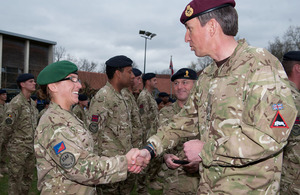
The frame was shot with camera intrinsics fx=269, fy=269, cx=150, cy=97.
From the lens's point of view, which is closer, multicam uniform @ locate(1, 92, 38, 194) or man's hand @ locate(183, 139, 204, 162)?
man's hand @ locate(183, 139, 204, 162)

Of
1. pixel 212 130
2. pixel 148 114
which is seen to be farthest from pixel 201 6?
pixel 148 114

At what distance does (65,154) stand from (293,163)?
2843 millimetres

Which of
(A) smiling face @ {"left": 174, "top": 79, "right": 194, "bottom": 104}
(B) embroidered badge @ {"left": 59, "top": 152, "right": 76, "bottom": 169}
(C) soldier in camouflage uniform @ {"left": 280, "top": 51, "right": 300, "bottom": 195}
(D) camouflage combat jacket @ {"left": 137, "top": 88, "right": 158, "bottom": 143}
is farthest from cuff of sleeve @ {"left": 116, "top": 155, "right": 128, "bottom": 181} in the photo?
(D) camouflage combat jacket @ {"left": 137, "top": 88, "right": 158, "bottom": 143}

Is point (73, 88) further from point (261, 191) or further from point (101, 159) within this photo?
point (261, 191)

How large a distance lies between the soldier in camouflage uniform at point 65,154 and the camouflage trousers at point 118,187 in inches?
86.1

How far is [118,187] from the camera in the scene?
5223 mm

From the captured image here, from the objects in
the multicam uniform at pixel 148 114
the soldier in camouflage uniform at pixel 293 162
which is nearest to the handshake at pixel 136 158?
the soldier in camouflage uniform at pixel 293 162

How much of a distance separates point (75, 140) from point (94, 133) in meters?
2.13

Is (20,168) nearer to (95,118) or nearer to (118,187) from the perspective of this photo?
(118,187)

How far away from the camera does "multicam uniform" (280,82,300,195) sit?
11.1ft

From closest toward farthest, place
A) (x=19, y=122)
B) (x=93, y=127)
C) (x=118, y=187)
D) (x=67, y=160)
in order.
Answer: (x=67, y=160) → (x=93, y=127) → (x=118, y=187) → (x=19, y=122)

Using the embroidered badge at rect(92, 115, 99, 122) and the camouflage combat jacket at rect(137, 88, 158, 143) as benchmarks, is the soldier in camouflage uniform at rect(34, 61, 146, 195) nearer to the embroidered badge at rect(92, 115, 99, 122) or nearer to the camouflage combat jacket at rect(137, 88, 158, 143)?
the embroidered badge at rect(92, 115, 99, 122)

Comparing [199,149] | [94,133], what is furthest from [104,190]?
[199,149]

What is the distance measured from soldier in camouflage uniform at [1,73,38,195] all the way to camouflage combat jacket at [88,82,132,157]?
2745mm
